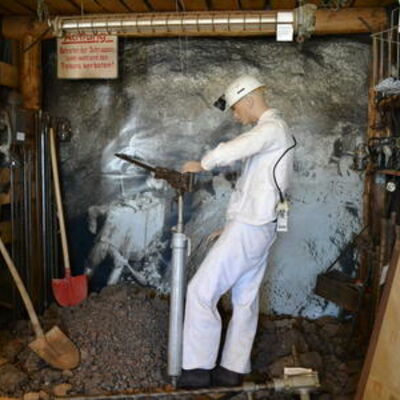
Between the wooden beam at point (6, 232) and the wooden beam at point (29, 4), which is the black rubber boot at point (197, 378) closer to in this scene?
the wooden beam at point (6, 232)

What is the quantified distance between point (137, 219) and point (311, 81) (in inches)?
64.4

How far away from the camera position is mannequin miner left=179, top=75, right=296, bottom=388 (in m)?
2.43

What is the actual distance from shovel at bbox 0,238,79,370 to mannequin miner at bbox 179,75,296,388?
2.35 ft

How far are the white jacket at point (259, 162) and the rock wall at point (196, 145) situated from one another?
0.97 m

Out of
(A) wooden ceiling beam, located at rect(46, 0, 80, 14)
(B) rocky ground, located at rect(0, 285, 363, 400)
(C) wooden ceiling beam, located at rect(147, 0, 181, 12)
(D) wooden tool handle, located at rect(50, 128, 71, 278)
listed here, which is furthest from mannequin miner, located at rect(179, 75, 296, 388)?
(A) wooden ceiling beam, located at rect(46, 0, 80, 14)

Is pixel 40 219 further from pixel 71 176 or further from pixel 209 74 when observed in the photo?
pixel 209 74

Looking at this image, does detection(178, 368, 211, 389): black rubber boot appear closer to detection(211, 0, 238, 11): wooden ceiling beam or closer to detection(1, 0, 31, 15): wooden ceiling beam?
detection(211, 0, 238, 11): wooden ceiling beam

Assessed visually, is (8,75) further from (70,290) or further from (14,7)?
(70,290)

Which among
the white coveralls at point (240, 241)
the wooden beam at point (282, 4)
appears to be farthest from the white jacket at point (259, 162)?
the wooden beam at point (282, 4)

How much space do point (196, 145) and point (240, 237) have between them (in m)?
1.22

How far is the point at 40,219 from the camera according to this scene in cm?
338

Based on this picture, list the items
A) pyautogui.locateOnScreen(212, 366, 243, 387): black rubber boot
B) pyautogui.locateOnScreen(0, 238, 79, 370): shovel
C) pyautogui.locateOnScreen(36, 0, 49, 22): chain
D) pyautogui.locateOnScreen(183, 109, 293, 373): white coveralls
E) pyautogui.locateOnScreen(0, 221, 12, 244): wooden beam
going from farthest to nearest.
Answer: pyautogui.locateOnScreen(0, 221, 12, 244): wooden beam
pyautogui.locateOnScreen(36, 0, 49, 22): chain
pyautogui.locateOnScreen(0, 238, 79, 370): shovel
pyautogui.locateOnScreen(212, 366, 243, 387): black rubber boot
pyautogui.locateOnScreen(183, 109, 293, 373): white coveralls

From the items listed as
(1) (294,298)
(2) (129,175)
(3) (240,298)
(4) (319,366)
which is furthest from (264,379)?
(2) (129,175)

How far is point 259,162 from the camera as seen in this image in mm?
2463
